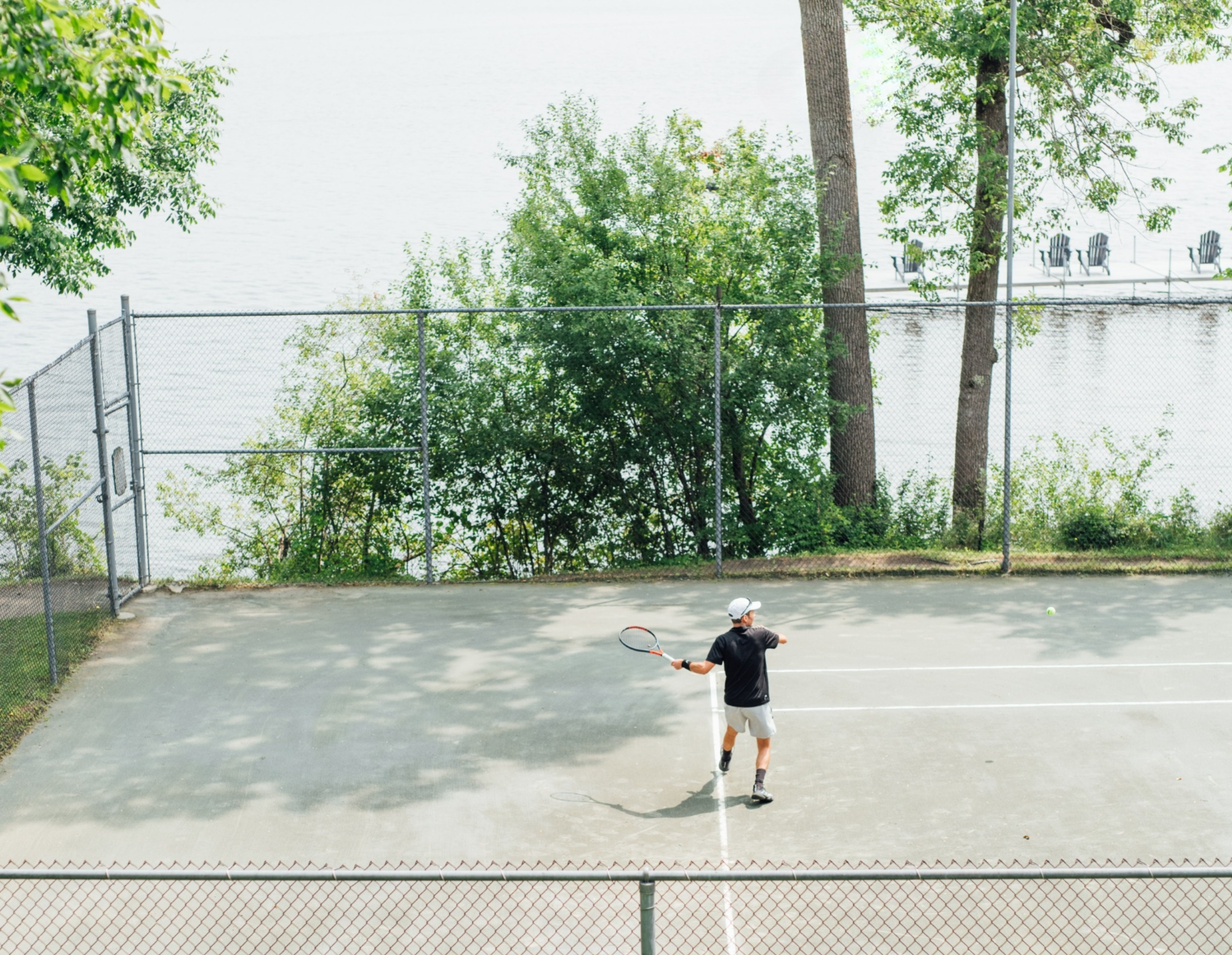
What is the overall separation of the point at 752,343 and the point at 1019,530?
172 inches

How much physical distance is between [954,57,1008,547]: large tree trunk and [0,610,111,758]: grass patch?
1090 cm

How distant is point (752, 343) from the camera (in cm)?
1755

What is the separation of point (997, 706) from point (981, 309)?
9.32 metres

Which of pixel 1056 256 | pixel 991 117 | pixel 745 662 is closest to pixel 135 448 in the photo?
pixel 745 662

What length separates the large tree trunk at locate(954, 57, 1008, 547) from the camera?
18.3m

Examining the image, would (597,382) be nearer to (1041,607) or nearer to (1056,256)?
(1041,607)

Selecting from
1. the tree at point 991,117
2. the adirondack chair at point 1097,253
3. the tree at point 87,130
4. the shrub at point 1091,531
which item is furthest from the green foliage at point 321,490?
the adirondack chair at point 1097,253

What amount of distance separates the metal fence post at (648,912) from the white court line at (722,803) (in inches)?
80.1

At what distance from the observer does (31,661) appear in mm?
12891

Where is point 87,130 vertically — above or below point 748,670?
above

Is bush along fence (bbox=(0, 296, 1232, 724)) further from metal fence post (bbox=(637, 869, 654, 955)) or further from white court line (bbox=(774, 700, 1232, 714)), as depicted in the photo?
metal fence post (bbox=(637, 869, 654, 955))

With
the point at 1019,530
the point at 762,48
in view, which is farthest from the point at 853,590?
the point at 762,48

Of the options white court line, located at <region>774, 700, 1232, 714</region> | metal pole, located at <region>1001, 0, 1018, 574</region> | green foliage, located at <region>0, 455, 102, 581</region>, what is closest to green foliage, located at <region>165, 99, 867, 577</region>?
metal pole, located at <region>1001, 0, 1018, 574</region>

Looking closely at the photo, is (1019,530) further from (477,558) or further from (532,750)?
(532,750)
